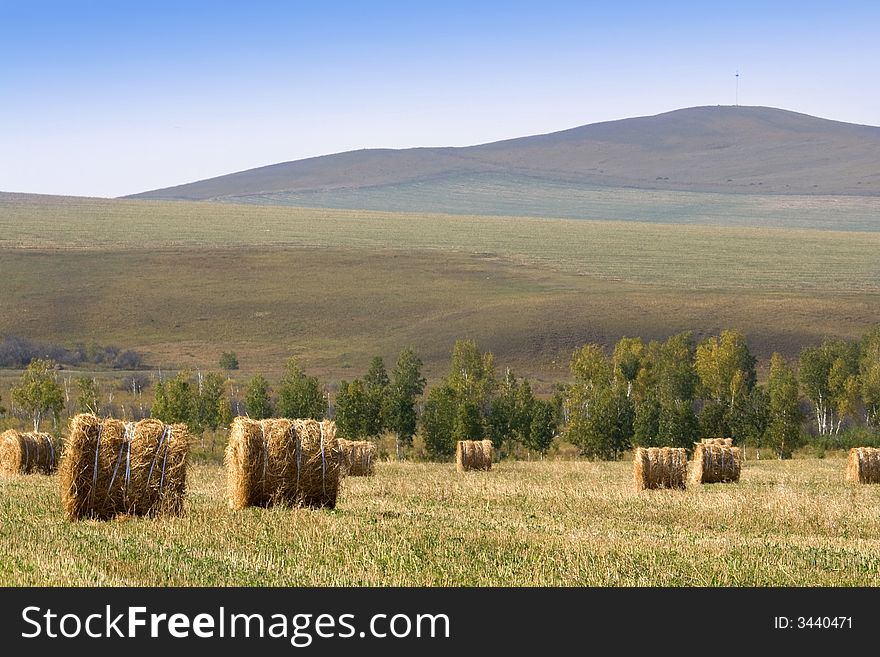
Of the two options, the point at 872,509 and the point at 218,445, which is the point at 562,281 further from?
the point at 872,509

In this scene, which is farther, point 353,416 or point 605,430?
point 353,416

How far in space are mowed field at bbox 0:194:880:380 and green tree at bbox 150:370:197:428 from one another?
183ft

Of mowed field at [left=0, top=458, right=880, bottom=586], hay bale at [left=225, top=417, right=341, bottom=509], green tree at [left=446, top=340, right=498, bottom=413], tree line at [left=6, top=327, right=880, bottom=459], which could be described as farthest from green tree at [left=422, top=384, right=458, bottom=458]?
hay bale at [left=225, top=417, right=341, bottom=509]

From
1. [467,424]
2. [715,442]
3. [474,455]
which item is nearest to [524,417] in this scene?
[467,424]

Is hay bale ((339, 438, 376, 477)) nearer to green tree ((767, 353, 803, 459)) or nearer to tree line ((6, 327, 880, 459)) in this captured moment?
tree line ((6, 327, 880, 459))

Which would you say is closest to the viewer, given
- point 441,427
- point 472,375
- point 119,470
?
point 119,470

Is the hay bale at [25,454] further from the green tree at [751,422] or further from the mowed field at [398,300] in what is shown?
the mowed field at [398,300]

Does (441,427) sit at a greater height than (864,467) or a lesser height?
lesser

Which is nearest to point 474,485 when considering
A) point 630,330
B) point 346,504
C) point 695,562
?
point 346,504

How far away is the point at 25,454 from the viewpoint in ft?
102

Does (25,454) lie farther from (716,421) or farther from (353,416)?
Answer: (716,421)

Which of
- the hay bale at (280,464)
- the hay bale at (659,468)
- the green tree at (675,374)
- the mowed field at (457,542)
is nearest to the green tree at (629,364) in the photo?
the green tree at (675,374)

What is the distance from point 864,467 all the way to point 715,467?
4016 millimetres

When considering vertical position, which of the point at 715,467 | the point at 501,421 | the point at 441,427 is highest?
the point at 715,467
